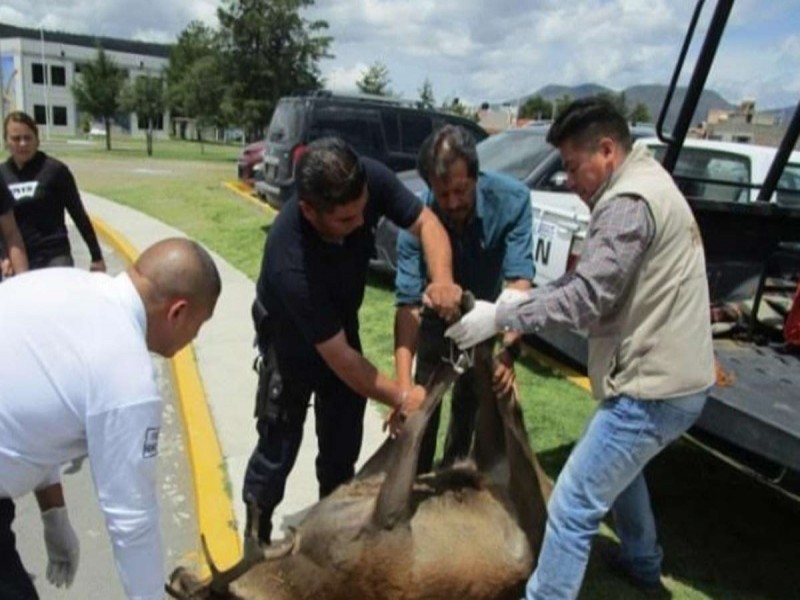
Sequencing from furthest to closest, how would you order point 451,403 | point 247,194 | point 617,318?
1. point 247,194
2. point 451,403
3. point 617,318

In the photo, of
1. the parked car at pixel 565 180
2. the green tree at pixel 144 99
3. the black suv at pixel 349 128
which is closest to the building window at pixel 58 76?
the green tree at pixel 144 99

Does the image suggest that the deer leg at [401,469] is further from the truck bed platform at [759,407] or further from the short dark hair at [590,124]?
the truck bed platform at [759,407]

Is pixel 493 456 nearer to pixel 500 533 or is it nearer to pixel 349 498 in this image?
pixel 500 533

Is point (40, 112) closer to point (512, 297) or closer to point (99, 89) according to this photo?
point (99, 89)

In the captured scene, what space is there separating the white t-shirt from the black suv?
887 centimetres

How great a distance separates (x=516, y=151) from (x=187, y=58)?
133ft

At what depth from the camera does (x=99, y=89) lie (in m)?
39.8

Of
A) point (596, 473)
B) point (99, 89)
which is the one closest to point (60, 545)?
point (596, 473)

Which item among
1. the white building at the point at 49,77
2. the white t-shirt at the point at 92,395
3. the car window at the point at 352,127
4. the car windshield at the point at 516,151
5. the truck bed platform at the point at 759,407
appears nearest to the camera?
the white t-shirt at the point at 92,395

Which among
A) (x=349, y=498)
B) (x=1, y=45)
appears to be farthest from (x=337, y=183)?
(x=1, y=45)

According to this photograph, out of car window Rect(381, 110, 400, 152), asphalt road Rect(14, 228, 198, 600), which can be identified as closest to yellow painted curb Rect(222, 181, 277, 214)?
car window Rect(381, 110, 400, 152)

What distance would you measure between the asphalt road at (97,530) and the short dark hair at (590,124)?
2.48 meters

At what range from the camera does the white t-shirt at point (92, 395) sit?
174 cm

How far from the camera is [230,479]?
14.2 feet
